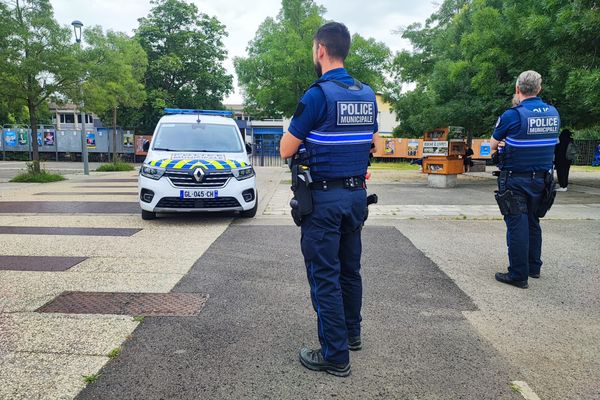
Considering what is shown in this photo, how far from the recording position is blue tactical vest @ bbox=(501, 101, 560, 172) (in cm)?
443

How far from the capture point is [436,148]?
15.2m

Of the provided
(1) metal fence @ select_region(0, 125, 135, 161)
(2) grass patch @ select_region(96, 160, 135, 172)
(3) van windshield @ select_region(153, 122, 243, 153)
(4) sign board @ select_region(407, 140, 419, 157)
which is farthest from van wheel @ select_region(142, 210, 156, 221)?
(4) sign board @ select_region(407, 140, 419, 157)

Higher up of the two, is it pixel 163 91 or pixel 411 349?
pixel 163 91

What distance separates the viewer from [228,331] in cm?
342

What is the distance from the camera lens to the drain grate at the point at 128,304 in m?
3.79

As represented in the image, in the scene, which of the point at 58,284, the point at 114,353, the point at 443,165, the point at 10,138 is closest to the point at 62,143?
the point at 10,138

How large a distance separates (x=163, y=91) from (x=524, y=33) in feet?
95.0

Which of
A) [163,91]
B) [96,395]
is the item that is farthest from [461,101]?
[163,91]

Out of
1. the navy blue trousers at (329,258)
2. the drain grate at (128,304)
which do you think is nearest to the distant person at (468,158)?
the drain grate at (128,304)

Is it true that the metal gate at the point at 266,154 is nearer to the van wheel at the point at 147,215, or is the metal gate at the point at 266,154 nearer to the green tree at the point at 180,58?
the green tree at the point at 180,58

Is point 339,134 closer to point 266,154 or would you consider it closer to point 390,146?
point 390,146

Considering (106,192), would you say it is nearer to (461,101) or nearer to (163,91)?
(461,101)

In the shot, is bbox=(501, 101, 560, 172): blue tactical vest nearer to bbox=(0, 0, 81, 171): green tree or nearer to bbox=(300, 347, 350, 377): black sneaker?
bbox=(300, 347, 350, 377): black sneaker

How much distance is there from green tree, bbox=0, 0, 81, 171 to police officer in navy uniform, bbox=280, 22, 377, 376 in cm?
1435
